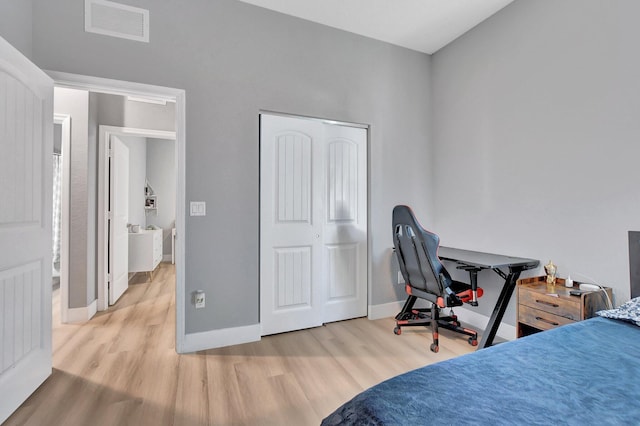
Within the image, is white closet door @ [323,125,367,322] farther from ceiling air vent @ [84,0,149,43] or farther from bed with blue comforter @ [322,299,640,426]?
bed with blue comforter @ [322,299,640,426]

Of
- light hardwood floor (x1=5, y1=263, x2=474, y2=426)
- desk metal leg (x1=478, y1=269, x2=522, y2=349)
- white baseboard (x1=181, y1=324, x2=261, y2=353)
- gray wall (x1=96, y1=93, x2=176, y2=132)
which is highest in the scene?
gray wall (x1=96, y1=93, x2=176, y2=132)

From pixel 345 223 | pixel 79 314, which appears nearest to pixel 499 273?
pixel 345 223

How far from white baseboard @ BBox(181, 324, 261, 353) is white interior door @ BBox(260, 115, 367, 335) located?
0.41ft

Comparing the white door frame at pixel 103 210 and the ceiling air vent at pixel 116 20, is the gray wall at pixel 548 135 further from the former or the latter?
the white door frame at pixel 103 210

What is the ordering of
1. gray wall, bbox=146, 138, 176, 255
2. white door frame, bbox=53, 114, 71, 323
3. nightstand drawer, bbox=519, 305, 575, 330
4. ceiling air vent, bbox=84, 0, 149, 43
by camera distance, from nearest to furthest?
nightstand drawer, bbox=519, 305, 575, 330 < ceiling air vent, bbox=84, 0, 149, 43 < white door frame, bbox=53, 114, 71, 323 < gray wall, bbox=146, 138, 176, 255

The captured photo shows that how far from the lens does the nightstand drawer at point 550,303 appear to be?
1.88 metres

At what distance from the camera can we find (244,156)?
102 inches

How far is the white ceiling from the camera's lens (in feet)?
8.50

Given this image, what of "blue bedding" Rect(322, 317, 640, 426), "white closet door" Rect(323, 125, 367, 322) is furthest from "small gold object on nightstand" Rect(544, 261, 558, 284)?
"white closet door" Rect(323, 125, 367, 322)

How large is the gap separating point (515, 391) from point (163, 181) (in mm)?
6870

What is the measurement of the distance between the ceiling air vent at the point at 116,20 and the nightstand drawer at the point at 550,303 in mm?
3380

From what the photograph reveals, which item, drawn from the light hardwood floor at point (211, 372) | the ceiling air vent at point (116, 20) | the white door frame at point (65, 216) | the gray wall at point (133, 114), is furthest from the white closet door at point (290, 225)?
the white door frame at point (65, 216)

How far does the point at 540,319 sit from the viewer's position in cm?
207

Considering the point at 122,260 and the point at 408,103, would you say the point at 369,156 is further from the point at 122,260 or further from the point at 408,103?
the point at 122,260
